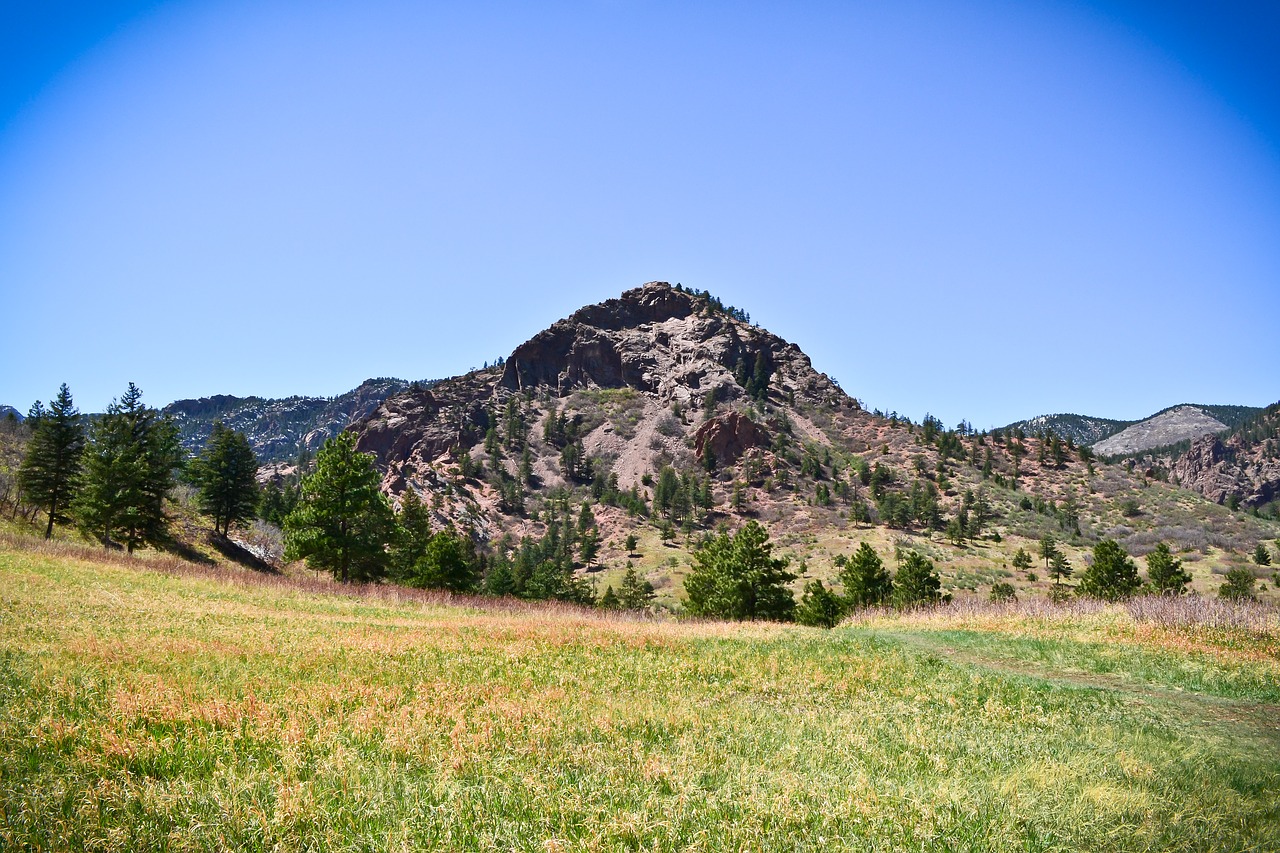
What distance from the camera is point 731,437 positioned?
16900cm

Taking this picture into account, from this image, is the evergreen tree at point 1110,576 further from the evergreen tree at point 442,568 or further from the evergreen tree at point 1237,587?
the evergreen tree at point 442,568

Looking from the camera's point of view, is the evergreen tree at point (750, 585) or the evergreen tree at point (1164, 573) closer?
the evergreen tree at point (750, 585)

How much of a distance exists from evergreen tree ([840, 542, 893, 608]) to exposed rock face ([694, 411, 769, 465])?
408 ft

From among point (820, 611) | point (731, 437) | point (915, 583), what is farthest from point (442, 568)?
point (731, 437)

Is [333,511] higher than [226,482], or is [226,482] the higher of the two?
[226,482]

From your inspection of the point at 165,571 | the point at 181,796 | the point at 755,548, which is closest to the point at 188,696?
the point at 181,796

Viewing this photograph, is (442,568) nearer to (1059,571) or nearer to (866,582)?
(866,582)

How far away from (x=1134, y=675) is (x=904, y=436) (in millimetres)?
161961

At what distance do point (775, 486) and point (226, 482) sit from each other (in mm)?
112221

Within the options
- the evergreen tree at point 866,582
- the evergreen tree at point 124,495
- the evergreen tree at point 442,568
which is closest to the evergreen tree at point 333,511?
the evergreen tree at point 442,568

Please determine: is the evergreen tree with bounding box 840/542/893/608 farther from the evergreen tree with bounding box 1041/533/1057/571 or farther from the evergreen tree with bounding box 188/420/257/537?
the evergreen tree with bounding box 1041/533/1057/571

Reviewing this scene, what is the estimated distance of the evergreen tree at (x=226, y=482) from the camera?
55125 millimetres

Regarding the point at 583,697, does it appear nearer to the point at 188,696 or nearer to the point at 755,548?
the point at 188,696

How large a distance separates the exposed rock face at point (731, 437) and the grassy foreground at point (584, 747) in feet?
496
